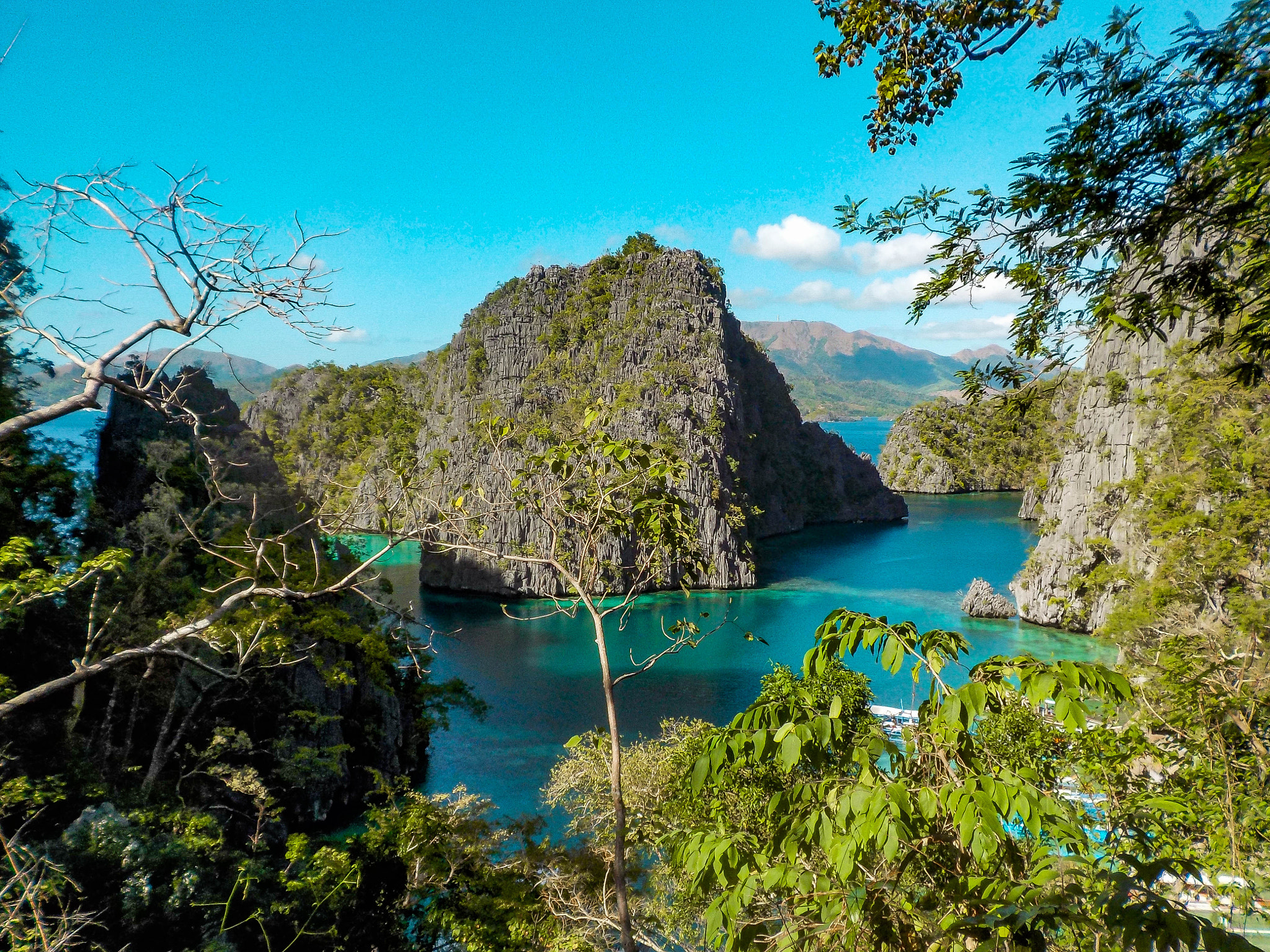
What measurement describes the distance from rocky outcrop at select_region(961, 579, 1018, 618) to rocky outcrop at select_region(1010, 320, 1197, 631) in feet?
1.83

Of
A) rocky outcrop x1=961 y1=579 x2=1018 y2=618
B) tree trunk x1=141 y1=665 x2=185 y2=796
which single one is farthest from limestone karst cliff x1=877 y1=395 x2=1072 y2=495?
tree trunk x1=141 y1=665 x2=185 y2=796

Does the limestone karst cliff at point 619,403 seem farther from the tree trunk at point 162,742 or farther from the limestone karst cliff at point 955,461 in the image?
the tree trunk at point 162,742

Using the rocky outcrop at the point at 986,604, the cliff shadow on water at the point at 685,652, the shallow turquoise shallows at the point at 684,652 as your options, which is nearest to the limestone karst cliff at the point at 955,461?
the shallow turquoise shallows at the point at 684,652

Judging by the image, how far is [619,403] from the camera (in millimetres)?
42844

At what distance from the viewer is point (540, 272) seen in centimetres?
5381

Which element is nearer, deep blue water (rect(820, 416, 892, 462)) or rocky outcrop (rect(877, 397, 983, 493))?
rocky outcrop (rect(877, 397, 983, 493))

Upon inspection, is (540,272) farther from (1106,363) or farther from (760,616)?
(1106,363)

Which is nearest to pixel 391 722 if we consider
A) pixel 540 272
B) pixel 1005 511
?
pixel 540 272

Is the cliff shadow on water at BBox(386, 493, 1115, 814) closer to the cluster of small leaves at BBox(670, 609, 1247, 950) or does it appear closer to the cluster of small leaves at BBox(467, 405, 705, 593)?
the cluster of small leaves at BBox(467, 405, 705, 593)

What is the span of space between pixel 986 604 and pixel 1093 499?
20.8ft

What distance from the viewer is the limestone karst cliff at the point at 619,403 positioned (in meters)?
42.2

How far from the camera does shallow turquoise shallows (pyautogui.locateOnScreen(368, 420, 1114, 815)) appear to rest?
19500 millimetres

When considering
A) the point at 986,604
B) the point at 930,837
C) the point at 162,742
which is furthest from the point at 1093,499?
the point at 162,742

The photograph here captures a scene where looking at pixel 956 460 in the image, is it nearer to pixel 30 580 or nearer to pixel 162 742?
pixel 162 742
